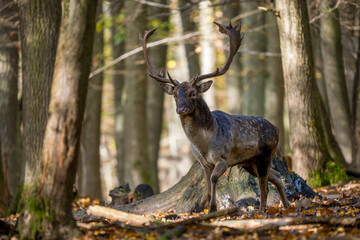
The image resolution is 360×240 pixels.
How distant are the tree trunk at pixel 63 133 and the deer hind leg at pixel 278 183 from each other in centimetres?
398

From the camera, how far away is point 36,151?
11.1 m

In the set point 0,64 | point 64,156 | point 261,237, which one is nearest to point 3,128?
point 0,64

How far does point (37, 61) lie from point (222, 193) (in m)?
4.42

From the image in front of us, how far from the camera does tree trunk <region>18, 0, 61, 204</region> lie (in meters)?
10.9

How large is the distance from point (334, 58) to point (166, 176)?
91.6ft

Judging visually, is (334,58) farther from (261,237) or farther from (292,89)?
(261,237)

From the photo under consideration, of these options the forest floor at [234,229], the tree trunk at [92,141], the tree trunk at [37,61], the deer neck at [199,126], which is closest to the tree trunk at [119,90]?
the tree trunk at [92,141]

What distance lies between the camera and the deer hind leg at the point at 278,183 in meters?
9.37

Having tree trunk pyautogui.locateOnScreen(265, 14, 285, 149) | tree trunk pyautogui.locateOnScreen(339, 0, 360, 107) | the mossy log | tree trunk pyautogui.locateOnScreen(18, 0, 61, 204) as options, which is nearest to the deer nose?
the mossy log

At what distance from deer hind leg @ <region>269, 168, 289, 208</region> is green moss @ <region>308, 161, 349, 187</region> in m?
Result: 3.02

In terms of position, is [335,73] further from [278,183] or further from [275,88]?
[278,183]

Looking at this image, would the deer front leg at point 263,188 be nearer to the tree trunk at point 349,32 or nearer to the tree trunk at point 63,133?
the tree trunk at point 63,133

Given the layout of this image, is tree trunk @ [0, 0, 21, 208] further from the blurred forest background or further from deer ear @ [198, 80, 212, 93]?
deer ear @ [198, 80, 212, 93]

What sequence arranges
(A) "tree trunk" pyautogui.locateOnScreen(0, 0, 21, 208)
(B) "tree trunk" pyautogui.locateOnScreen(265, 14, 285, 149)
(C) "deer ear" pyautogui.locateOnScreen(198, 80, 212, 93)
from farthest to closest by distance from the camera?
(B) "tree trunk" pyautogui.locateOnScreen(265, 14, 285, 149), (A) "tree trunk" pyautogui.locateOnScreen(0, 0, 21, 208), (C) "deer ear" pyautogui.locateOnScreen(198, 80, 212, 93)
